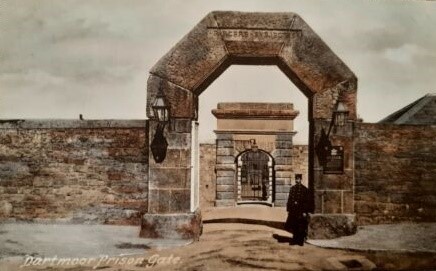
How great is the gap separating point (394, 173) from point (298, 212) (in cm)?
213

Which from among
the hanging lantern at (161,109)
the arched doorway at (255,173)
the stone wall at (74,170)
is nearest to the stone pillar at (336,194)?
the hanging lantern at (161,109)

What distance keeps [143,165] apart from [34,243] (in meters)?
2.24

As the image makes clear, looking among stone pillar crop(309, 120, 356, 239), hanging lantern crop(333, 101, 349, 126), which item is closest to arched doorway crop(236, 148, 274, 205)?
stone pillar crop(309, 120, 356, 239)

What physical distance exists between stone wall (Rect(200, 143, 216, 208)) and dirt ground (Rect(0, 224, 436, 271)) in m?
8.11

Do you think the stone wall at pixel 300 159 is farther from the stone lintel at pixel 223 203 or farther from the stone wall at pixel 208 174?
the stone wall at pixel 208 174

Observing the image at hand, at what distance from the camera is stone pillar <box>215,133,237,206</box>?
51.2 feet

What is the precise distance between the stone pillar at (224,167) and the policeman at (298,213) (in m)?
7.34

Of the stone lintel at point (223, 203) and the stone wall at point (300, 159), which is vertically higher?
the stone wall at point (300, 159)

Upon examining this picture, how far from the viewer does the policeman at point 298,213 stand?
7781 mm

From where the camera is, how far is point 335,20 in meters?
7.56

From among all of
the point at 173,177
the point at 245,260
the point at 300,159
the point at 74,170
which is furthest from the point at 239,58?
the point at 300,159

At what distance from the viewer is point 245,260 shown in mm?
6641

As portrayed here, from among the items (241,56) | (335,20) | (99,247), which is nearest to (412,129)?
(335,20)

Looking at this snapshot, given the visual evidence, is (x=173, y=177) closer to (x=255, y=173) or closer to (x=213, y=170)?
(x=213, y=170)
